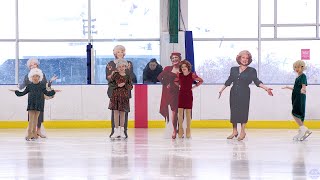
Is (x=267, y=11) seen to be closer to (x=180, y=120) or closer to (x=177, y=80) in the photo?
(x=177, y=80)

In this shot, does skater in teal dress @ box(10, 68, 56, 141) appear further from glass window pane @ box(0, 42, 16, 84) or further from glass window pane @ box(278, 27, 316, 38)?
glass window pane @ box(278, 27, 316, 38)

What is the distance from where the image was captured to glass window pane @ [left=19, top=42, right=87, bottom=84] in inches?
877

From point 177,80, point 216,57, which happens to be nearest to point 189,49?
point 177,80

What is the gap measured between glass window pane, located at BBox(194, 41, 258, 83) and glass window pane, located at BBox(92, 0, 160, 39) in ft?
4.37

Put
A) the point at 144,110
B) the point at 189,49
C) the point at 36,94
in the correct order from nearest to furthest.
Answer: the point at 36,94
the point at 189,49
the point at 144,110

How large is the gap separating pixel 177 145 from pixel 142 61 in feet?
31.2

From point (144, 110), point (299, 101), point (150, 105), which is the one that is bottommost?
point (144, 110)

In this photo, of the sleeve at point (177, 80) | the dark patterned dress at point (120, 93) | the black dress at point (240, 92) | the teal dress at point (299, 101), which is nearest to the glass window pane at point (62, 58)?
the sleeve at point (177, 80)

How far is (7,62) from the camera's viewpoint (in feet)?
72.9

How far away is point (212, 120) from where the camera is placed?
19.8m

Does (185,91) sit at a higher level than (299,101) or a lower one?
higher

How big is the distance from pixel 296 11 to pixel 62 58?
662 centimetres

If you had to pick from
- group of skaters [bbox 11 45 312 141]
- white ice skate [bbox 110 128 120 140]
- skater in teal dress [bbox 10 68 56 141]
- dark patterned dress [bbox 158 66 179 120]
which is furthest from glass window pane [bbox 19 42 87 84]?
skater in teal dress [bbox 10 68 56 141]

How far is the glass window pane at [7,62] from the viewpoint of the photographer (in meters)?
22.1
